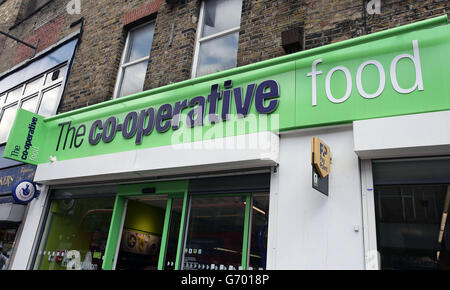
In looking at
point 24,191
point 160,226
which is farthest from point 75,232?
point 160,226

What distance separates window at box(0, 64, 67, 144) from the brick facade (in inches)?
24.9

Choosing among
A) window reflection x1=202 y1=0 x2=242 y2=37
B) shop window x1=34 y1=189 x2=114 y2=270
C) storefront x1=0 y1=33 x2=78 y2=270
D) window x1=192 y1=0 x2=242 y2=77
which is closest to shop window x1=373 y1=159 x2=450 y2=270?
window x1=192 y1=0 x2=242 y2=77

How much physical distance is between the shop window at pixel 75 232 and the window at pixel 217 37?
3.21 metres

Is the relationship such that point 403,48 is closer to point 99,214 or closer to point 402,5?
point 402,5


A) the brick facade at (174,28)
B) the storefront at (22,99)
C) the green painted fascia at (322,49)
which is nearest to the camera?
the green painted fascia at (322,49)

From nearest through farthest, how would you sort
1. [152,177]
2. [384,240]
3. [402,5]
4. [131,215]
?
[384,240]
[402,5]
[152,177]
[131,215]

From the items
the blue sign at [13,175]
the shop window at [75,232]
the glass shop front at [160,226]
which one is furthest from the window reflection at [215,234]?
the blue sign at [13,175]

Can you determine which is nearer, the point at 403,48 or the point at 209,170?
the point at 403,48

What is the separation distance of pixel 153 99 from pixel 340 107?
3.31m

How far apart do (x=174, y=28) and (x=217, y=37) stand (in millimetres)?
1036

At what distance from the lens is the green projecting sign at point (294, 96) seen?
4129 mm

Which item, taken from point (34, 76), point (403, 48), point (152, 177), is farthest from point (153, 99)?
point (34, 76)

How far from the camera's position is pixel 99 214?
22.8 ft

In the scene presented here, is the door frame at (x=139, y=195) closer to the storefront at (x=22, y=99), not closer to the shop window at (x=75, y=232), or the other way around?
the shop window at (x=75, y=232)
